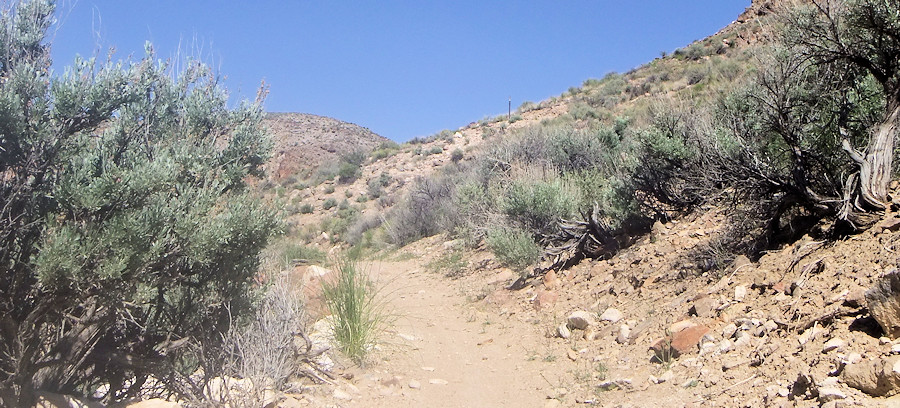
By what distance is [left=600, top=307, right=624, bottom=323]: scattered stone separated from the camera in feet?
22.3

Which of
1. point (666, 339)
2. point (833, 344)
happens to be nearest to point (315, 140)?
point (666, 339)

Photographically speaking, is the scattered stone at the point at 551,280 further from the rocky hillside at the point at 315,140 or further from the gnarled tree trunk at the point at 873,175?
the rocky hillside at the point at 315,140

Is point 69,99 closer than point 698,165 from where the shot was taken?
Yes

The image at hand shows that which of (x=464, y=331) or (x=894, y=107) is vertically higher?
(x=894, y=107)

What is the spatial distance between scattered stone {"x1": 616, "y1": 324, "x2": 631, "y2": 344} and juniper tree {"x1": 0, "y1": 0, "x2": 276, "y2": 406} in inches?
139

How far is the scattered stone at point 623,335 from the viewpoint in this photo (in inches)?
241

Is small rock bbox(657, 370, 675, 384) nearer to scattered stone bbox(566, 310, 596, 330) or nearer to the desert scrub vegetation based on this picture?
scattered stone bbox(566, 310, 596, 330)

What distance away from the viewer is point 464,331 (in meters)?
8.08

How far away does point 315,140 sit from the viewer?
44500 mm

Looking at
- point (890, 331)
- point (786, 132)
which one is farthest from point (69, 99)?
point (786, 132)

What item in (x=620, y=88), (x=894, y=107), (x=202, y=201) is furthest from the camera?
(x=620, y=88)

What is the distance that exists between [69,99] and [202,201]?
0.90 metres

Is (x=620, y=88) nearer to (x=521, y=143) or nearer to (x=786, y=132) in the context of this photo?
(x=521, y=143)

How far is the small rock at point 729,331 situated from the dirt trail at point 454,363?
1521 millimetres
